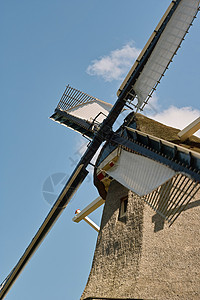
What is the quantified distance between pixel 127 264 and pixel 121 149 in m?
2.43

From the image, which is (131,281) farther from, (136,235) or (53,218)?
(53,218)

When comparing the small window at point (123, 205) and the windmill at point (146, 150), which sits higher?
the windmill at point (146, 150)

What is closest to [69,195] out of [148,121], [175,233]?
[148,121]

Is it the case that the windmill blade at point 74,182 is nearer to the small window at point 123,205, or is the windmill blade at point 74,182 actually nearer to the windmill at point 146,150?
the windmill at point 146,150

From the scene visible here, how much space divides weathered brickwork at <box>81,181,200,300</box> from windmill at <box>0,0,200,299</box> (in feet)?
1.01

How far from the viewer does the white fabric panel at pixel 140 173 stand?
4.95m

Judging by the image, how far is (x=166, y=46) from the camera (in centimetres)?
636

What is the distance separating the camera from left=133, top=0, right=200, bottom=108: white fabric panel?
6.08 m

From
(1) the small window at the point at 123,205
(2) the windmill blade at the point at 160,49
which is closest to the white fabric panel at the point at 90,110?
(2) the windmill blade at the point at 160,49

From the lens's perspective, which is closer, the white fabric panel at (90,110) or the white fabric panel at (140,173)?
the white fabric panel at (140,173)

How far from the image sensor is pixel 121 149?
686 cm

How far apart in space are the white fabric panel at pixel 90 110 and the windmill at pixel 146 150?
156 centimetres

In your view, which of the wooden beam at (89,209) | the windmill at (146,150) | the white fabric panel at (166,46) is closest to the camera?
the windmill at (146,150)

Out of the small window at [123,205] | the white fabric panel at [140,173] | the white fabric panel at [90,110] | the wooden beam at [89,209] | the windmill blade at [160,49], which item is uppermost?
the windmill blade at [160,49]
